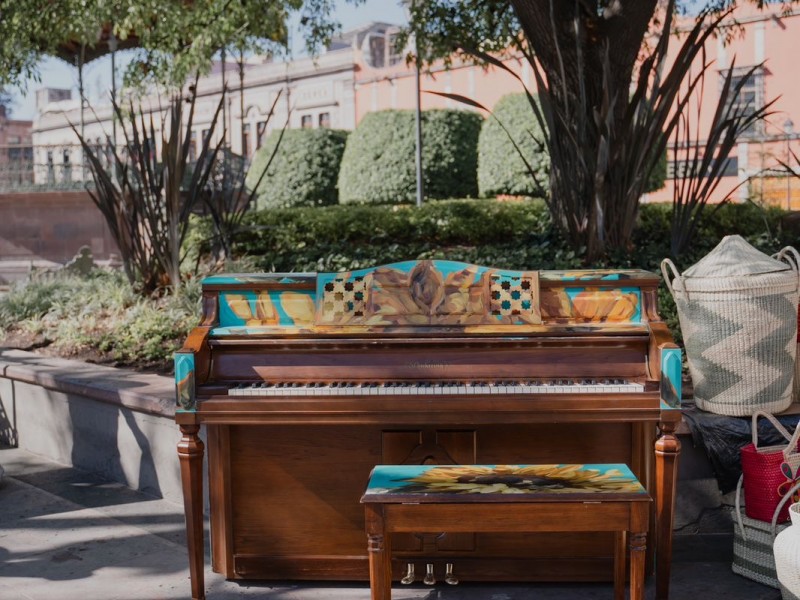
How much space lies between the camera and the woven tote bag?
3.81 m

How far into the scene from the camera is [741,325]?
12.6 ft

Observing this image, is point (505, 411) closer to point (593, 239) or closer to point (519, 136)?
point (593, 239)

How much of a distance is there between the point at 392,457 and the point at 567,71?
12.1 ft

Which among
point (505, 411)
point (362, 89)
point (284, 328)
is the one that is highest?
point (362, 89)

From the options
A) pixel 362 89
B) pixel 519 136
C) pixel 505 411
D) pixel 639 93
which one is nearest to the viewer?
pixel 505 411

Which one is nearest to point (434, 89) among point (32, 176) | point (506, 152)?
point (506, 152)

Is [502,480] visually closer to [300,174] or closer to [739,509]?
[739,509]

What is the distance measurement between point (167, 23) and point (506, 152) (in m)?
11.6

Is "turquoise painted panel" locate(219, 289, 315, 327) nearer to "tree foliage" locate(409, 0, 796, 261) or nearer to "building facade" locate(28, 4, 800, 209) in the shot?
"tree foliage" locate(409, 0, 796, 261)

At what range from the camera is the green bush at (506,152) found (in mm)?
20016

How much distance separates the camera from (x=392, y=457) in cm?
378

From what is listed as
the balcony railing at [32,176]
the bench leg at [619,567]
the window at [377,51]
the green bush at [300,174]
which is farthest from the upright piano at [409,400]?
the window at [377,51]

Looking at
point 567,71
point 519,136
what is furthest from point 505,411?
point 519,136

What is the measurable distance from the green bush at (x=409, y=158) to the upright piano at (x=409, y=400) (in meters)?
18.4
